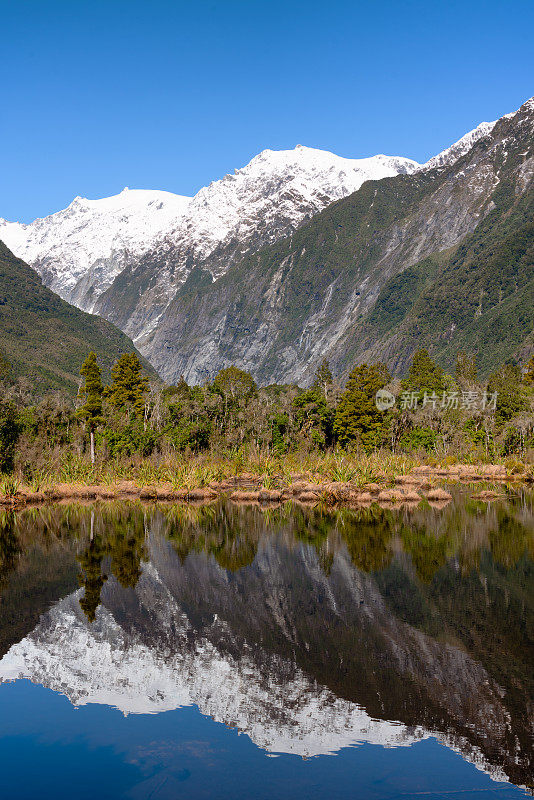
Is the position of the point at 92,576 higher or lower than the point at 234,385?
lower

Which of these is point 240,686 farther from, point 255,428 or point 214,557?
point 255,428

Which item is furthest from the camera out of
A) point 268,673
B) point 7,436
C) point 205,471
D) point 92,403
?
point 92,403

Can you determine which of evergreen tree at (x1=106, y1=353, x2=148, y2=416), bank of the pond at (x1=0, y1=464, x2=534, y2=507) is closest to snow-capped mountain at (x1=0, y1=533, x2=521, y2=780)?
bank of the pond at (x1=0, y1=464, x2=534, y2=507)

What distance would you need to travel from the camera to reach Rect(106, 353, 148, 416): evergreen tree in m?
85.8

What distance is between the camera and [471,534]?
106 ft

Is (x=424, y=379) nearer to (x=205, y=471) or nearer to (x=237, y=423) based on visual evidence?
(x=237, y=423)

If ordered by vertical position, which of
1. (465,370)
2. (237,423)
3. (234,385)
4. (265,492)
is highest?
(465,370)

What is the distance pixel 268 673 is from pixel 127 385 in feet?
246

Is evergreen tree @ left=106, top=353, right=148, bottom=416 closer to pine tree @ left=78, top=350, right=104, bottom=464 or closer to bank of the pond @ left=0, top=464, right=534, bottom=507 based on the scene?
pine tree @ left=78, top=350, right=104, bottom=464

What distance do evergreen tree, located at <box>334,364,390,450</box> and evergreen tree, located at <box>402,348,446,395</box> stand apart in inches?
1316

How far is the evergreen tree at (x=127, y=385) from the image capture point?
8581 centimetres

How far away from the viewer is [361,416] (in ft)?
247

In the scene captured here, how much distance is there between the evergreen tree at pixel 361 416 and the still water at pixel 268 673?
46.0 meters

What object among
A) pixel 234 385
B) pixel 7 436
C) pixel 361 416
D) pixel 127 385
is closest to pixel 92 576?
pixel 7 436
